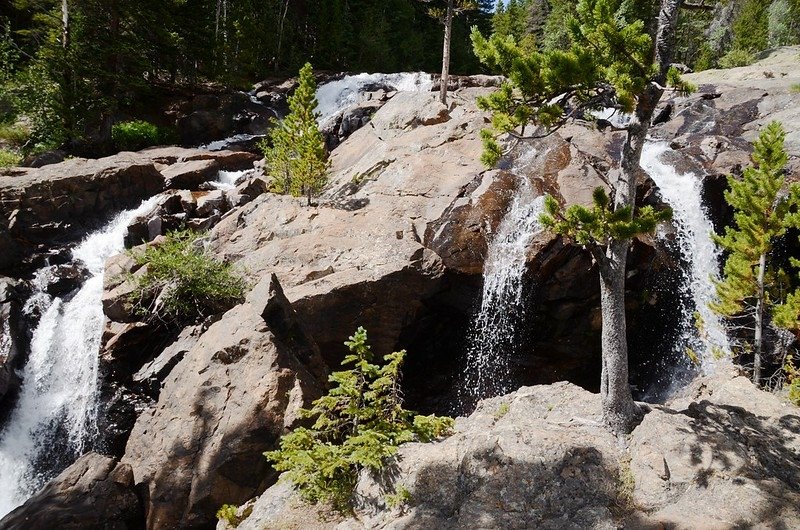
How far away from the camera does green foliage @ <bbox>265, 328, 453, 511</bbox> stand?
6.28 metres

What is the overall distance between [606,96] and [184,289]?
9172 millimetres

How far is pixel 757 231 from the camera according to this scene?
1094 centimetres

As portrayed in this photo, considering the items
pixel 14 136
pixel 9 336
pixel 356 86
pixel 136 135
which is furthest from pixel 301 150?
pixel 356 86

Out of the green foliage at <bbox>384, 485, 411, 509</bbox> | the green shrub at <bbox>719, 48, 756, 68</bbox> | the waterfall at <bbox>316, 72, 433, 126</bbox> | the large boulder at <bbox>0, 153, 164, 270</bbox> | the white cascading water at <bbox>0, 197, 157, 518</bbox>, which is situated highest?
the green shrub at <bbox>719, 48, 756, 68</bbox>

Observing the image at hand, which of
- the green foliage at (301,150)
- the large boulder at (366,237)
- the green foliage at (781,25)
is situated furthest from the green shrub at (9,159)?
the green foliage at (781,25)

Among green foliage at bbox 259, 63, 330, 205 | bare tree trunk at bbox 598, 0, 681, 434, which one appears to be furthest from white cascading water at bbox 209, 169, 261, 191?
bare tree trunk at bbox 598, 0, 681, 434

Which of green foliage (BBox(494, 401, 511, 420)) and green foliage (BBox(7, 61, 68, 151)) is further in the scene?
green foliage (BBox(7, 61, 68, 151))

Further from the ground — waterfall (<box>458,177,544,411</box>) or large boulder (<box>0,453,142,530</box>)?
waterfall (<box>458,177,544,411</box>)

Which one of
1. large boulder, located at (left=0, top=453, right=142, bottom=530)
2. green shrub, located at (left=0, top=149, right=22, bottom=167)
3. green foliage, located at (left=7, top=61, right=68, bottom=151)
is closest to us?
large boulder, located at (left=0, top=453, right=142, bottom=530)

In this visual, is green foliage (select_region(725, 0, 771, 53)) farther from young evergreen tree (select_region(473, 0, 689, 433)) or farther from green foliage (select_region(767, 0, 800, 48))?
young evergreen tree (select_region(473, 0, 689, 433))

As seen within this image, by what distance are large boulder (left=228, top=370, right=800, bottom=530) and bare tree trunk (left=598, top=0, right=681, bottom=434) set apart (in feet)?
1.06

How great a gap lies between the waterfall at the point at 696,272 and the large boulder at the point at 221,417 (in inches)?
421

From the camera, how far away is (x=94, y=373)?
421 inches

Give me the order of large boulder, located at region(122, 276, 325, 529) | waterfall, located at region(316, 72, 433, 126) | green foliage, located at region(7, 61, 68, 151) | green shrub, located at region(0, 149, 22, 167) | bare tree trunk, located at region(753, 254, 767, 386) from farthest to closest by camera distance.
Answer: waterfall, located at region(316, 72, 433, 126) < green foliage, located at region(7, 61, 68, 151) < green shrub, located at region(0, 149, 22, 167) < bare tree trunk, located at region(753, 254, 767, 386) < large boulder, located at region(122, 276, 325, 529)
